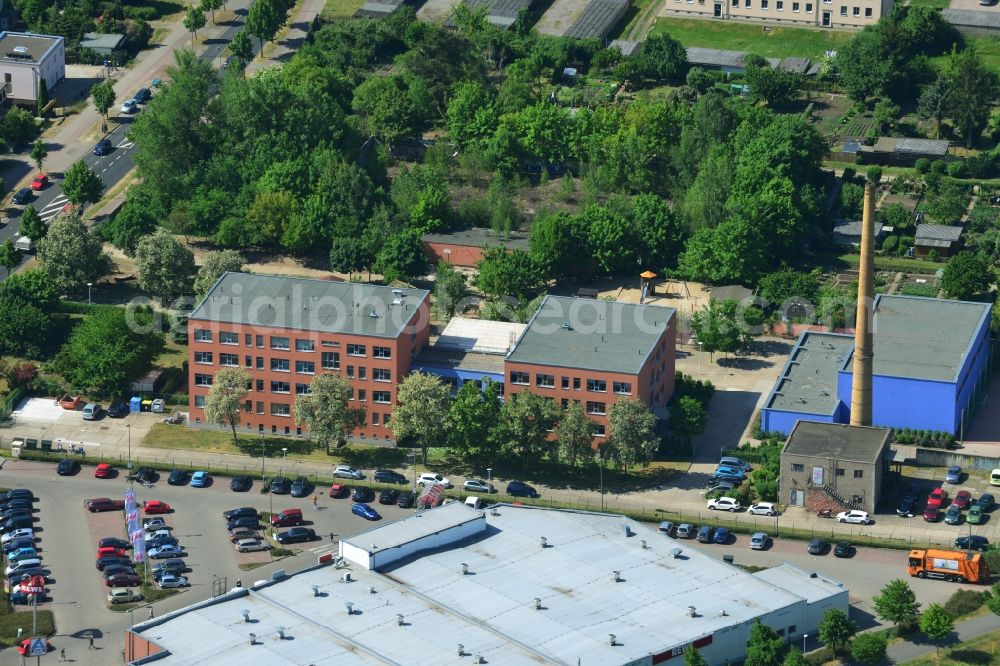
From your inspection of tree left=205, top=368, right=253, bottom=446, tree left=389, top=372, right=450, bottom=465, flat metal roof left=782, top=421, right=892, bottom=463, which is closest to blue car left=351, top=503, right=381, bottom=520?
tree left=389, top=372, right=450, bottom=465

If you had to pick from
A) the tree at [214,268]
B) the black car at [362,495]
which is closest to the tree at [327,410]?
the black car at [362,495]

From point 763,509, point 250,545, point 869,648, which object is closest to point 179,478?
point 250,545

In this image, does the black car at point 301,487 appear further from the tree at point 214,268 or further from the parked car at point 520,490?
the tree at point 214,268

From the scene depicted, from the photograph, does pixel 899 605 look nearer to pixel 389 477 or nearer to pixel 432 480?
pixel 432 480

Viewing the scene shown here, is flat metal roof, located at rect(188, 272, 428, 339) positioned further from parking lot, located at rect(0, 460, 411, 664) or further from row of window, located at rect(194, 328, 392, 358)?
parking lot, located at rect(0, 460, 411, 664)

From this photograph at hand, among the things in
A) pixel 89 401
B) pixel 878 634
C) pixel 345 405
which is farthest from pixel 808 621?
pixel 89 401
